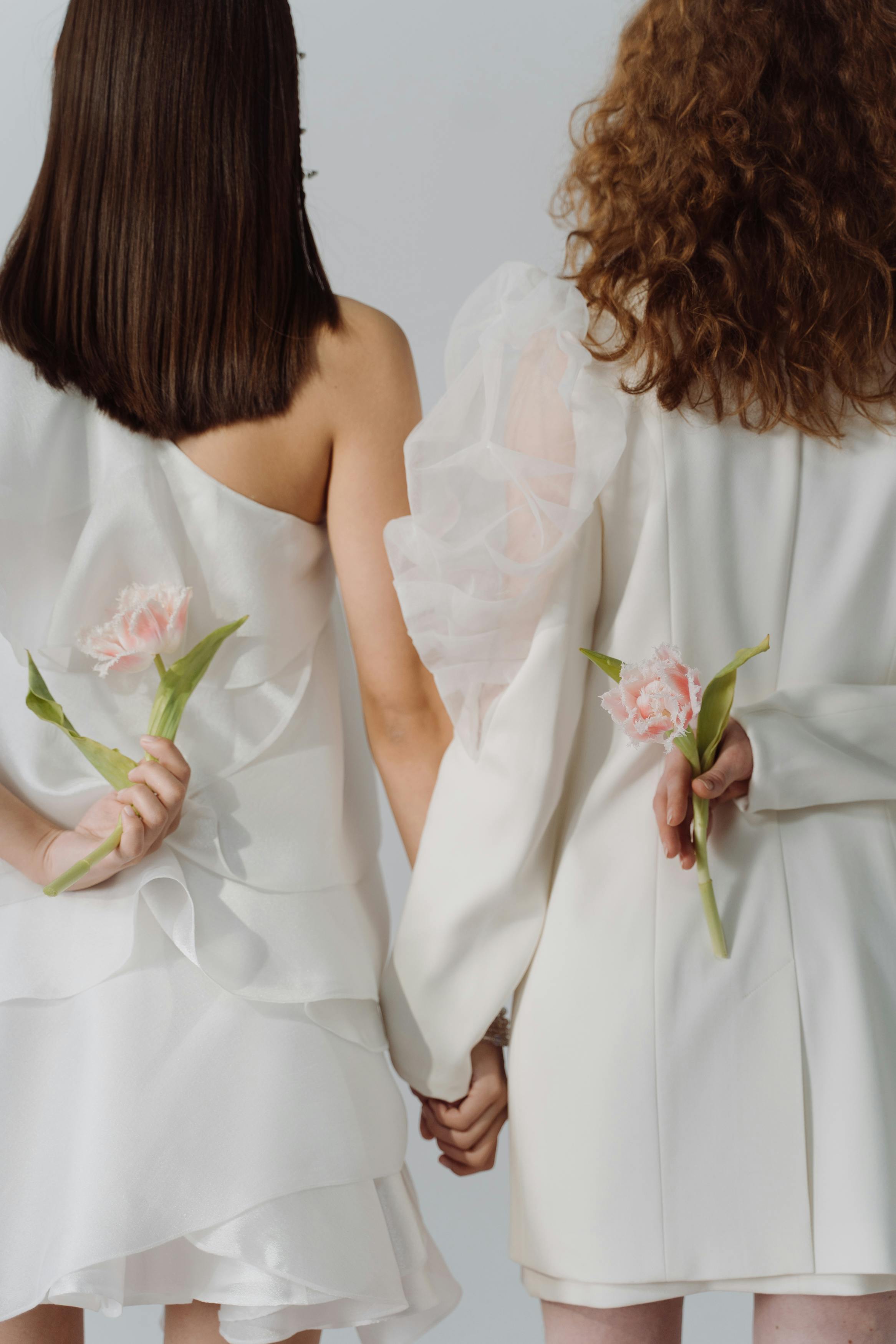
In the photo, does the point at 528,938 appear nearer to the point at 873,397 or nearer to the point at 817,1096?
the point at 817,1096

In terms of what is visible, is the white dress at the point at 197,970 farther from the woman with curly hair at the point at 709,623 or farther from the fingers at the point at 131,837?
the woman with curly hair at the point at 709,623

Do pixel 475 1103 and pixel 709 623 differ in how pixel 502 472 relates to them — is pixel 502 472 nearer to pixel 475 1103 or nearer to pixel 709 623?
pixel 709 623

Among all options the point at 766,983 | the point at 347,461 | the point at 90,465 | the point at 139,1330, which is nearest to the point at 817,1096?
the point at 766,983

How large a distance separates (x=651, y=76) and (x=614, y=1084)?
2.95 ft

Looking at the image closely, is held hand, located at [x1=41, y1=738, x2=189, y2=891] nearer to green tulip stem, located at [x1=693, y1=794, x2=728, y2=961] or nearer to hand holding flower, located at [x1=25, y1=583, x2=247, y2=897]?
hand holding flower, located at [x1=25, y1=583, x2=247, y2=897]

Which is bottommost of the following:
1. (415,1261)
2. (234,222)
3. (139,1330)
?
(139,1330)

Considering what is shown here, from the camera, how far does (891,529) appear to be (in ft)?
4.12

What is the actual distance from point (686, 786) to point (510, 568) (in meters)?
0.24

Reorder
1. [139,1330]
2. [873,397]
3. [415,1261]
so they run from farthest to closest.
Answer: [139,1330]
[415,1261]
[873,397]

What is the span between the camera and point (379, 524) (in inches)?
55.9

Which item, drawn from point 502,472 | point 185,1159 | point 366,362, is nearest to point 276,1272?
point 185,1159

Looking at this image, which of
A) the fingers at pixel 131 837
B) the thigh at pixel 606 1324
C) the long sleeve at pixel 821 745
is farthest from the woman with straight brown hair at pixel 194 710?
the long sleeve at pixel 821 745

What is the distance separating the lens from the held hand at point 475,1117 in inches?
57.9

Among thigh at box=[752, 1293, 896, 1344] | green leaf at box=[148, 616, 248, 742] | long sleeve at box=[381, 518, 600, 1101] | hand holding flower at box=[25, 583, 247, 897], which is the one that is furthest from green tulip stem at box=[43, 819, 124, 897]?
thigh at box=[752, 1293, 896, 1344]
